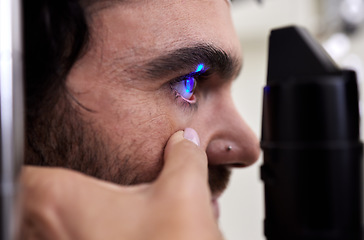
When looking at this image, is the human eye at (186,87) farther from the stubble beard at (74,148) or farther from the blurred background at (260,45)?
the blurred background at (260,45)

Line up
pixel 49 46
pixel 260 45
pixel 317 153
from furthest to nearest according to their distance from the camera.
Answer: pixel 260 45 < pixel 49 46 < pixel 317 153

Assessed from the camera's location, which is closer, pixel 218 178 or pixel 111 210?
pixel 111 210

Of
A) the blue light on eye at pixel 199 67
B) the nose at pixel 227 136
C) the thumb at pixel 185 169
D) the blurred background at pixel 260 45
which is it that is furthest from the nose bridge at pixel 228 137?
the blurred background at pixel 260 45

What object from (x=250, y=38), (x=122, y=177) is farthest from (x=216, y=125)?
(x=250, y=38)

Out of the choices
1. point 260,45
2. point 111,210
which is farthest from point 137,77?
point 260,45

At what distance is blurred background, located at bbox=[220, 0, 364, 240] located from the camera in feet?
6.18

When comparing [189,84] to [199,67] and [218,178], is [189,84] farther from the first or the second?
[218,178]

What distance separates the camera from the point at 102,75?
511 mm

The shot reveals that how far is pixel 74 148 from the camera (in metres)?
0.50

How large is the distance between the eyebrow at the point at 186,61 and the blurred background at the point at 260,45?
140cm

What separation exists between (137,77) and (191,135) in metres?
0.13

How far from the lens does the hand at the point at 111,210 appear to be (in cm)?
31

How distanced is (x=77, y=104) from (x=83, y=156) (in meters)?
0.08

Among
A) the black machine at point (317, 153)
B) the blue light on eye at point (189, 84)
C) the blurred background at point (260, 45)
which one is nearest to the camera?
the black machine at point (317, 153)
